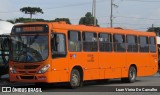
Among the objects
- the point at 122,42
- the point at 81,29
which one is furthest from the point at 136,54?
the point at 81,29

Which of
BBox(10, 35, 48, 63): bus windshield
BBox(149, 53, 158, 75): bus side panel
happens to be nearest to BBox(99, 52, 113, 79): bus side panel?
BBox(10, 35, 48, 63): bus windshield

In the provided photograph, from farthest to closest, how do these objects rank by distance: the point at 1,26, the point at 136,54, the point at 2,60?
the point at 1,26, the point at 136,54, the point at 2,60

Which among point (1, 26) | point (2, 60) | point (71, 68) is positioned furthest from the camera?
point (1, 26)

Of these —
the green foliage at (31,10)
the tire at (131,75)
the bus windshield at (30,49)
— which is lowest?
the tire at (131,75)

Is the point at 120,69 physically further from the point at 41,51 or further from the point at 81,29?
the point at 41,51

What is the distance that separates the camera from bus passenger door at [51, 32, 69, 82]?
62.8 feet

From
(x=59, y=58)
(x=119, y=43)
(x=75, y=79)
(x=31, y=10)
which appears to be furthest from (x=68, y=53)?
(x=31, y=10)

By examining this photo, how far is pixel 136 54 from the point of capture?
85.1 ft

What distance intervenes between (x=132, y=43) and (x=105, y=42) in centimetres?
302

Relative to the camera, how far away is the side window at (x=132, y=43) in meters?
25.2

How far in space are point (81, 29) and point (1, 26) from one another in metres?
15.2

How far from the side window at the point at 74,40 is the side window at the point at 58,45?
1.78 feet

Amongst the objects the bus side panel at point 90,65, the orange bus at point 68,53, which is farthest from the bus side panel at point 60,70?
the bus side panel at point 90,65

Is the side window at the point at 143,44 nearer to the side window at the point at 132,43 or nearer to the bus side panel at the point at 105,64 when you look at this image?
the side window at the point at 132,43
